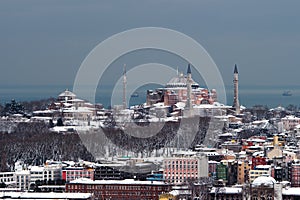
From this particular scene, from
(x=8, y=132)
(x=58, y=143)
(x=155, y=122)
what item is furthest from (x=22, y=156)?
(x=155, y=122)

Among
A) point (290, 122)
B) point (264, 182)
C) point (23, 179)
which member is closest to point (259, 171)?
point (264, 182)

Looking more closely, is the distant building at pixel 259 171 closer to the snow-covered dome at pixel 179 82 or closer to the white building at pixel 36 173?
the white building at pixel 36 173

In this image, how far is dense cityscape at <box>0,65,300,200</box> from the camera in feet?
87.4

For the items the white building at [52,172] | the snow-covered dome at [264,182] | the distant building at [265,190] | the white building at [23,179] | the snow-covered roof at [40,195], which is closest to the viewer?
the snow-covered roof at [40,195]

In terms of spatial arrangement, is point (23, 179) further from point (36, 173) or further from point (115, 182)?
point (115, 182)

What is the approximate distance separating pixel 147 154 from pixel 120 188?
7.70 m

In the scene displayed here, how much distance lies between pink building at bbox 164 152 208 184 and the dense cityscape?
3 centimetres

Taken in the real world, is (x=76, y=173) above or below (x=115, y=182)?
above

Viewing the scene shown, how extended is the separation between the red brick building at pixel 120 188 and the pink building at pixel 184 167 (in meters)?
1.86

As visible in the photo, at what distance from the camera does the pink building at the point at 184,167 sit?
29.5 meters

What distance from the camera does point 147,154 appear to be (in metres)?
34.8

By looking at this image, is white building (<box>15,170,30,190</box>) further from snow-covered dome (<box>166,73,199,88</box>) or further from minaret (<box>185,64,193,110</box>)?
snow-covered dome (<box>166,73,199,88</box>)

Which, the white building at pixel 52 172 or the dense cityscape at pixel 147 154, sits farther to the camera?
the white building at pixel 52 172

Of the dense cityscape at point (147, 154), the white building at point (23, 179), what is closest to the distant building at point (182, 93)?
the dense cityscape at point (147, 154)
